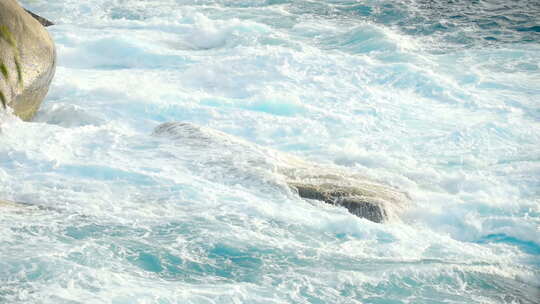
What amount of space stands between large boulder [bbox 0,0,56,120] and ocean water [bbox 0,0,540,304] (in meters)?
0.42

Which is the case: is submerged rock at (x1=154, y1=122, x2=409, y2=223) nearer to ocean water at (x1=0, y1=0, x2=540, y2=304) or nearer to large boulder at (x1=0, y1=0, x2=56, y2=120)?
ocean water at (x1=0, y1=0, x2=540, y2=304)

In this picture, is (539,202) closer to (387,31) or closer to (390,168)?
(390,168)

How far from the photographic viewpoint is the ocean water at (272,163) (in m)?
5.61

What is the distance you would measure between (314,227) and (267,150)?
184 cm

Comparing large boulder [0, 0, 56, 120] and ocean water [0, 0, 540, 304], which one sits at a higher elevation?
large boulder [0, 0, 56, 120]

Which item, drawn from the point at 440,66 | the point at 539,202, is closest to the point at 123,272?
the point at 539,202

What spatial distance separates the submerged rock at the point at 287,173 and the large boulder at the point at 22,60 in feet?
6.16

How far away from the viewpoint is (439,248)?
654 centimetres

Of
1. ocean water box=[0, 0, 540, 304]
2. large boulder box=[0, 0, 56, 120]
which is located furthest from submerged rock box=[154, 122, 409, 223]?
large boulder box=[0, 0, 56, 120]

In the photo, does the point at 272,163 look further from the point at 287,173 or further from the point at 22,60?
the point at 22,60

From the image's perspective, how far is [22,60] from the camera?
8.72 m

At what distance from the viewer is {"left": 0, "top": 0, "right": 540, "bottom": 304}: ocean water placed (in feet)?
18.4

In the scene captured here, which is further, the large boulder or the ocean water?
the large boulder

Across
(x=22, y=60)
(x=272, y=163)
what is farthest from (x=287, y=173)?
(x=22, y=60)
